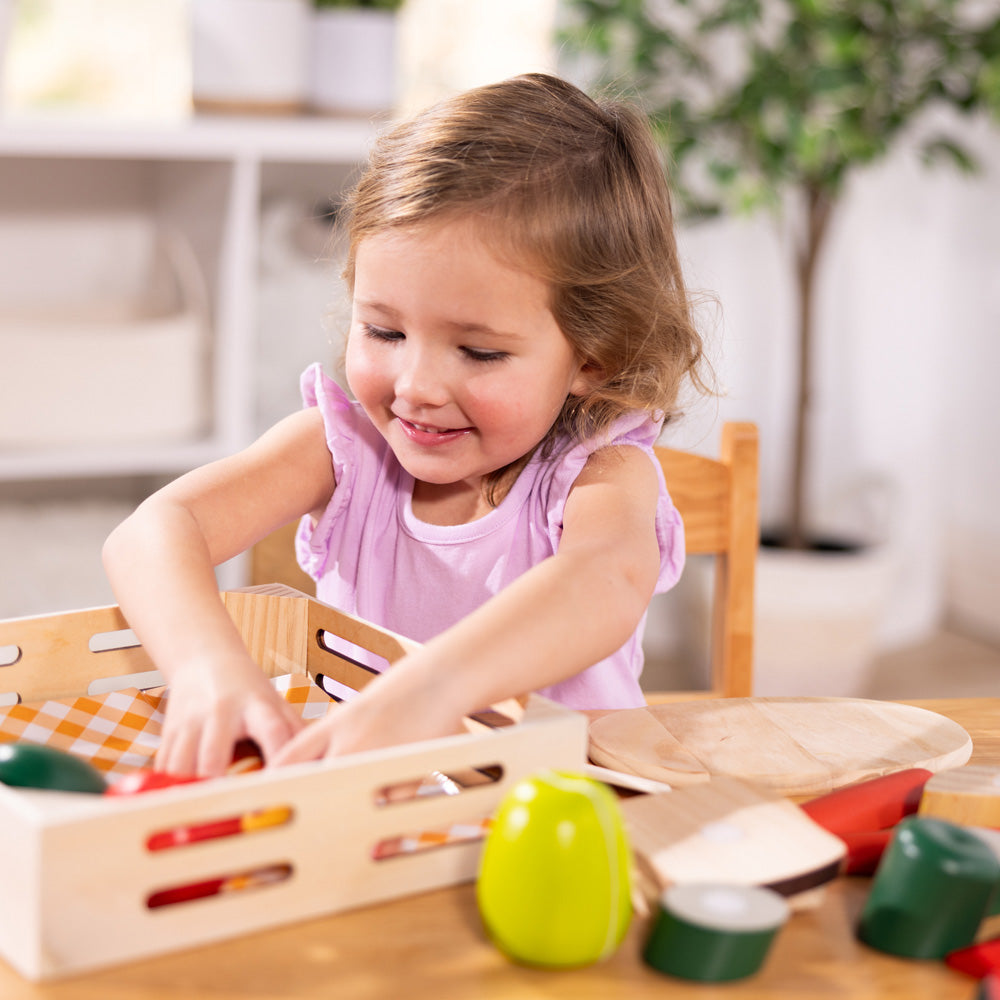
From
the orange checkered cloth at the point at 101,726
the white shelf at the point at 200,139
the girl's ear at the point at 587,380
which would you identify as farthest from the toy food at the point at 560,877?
the white shelf at the point at 200,139

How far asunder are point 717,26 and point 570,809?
6.19 feet

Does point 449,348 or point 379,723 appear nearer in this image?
point 379,723

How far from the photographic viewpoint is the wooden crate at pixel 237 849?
47 cm

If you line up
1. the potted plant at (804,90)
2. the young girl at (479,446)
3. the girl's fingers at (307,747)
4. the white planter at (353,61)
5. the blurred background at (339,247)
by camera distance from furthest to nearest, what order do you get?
the potted plant at (804,90)
the white planter at (353,61)
the blurred background at (339,247)
the young girl at (479,446)
the girl's fingers at (307,747)

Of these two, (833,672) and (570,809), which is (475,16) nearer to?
(833,672)

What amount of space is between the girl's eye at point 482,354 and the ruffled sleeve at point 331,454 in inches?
7.9

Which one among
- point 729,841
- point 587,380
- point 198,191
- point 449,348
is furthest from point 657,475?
point 198,191

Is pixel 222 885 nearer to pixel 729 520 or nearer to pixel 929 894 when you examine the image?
pixel 929 894

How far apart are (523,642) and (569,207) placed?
0.36 m

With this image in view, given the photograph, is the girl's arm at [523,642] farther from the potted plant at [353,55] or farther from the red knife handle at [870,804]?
the potted plant at [353,55]

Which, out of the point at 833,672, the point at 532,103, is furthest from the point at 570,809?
the point at 833,672

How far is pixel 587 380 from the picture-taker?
0.96 meters

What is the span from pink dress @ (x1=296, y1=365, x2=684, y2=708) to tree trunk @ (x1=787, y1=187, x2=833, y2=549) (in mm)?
1433

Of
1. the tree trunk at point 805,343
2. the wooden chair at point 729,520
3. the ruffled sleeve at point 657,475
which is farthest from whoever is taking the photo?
the tree trunk at point 805,343
